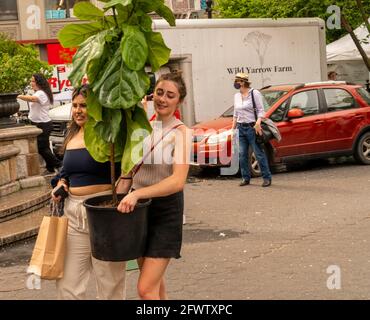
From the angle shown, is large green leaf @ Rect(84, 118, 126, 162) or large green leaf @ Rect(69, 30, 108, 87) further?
large green leaf @ Rect(84, 118, 126, 162)

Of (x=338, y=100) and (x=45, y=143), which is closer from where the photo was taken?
(x=45, y=143)

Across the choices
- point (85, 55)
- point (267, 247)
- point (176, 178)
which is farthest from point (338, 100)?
point (85, 55)

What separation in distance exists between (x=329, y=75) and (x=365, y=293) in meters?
16.0

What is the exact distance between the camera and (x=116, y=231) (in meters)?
4.40

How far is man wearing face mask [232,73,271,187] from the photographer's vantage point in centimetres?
1263

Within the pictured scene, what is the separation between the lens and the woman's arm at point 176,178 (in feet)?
14.7

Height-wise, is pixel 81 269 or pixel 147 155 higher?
pixel 147 155

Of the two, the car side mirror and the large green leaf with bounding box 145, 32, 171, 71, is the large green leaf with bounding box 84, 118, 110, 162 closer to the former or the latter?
the large green leaf with bounding box 145, 32, 171, 71

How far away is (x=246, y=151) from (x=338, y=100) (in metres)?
2.90

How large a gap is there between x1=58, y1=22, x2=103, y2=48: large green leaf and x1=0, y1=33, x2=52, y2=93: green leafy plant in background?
7.47m

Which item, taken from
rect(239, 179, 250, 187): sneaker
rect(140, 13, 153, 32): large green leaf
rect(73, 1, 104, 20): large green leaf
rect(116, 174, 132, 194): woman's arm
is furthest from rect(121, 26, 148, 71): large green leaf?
rect(239, 179, 250, 187): sneaker

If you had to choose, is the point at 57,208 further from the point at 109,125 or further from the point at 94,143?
the point at 109,125

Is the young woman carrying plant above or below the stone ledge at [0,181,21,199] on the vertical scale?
above

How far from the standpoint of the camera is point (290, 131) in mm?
14078
